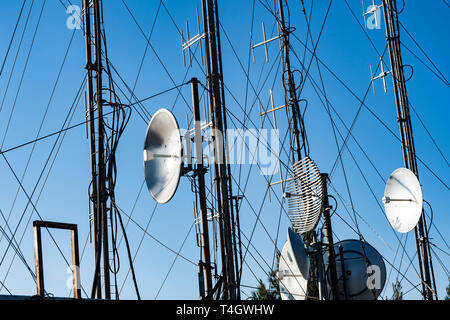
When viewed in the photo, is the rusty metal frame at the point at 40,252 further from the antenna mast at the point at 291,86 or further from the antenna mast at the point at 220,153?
the antenna mast at the point at 291,86

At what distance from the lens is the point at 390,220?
58.9ft

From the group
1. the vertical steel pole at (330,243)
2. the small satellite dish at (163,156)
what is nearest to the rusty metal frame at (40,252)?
the small satellite dish at (163,156)

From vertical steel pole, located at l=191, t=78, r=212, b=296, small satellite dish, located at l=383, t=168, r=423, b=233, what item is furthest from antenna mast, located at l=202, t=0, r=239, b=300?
small satellite dish, located at l=383, t=168, r=423, b=233

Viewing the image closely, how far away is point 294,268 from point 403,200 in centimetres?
309

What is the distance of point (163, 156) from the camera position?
14758mm

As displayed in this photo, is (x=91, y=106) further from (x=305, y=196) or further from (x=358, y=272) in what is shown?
(x=358, y=272)

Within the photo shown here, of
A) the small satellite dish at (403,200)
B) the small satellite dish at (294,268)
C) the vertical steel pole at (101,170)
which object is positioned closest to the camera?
the vertical steel pole at (101,170)

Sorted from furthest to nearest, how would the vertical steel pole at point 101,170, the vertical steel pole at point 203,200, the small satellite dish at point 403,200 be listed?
1. the small satellite dish at point 403,200
2. the vertical steel pole at point 101,170
3. the vertical steel pole at point 203,200

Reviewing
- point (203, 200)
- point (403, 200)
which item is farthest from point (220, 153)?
point (403, 200)

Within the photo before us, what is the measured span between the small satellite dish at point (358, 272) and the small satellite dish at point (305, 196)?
1.54 metres

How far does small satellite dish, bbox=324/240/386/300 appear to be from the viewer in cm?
1789

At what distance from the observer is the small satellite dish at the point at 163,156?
562 inches

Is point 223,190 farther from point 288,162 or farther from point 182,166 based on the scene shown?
point 288,162
